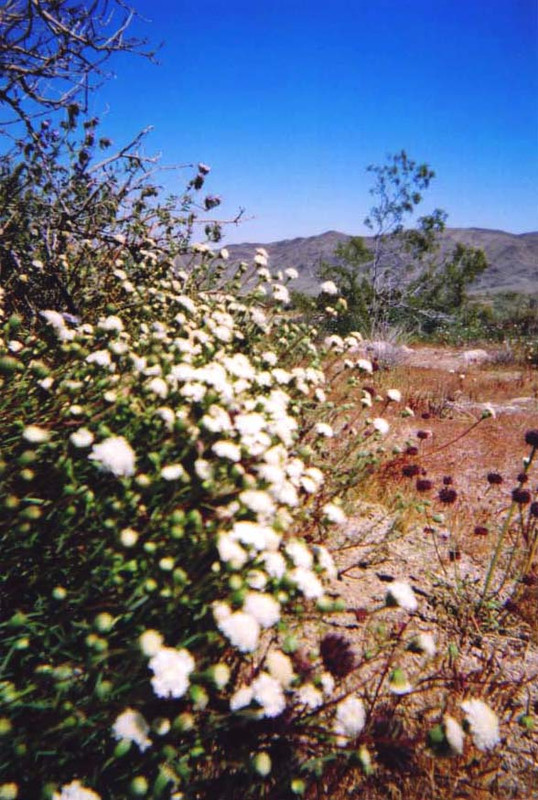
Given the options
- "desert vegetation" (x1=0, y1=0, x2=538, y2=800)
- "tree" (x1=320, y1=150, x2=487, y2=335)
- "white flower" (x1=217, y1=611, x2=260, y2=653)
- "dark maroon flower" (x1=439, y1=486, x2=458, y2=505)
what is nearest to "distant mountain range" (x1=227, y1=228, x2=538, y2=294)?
"tree" (x1=320, y1=150, x2=487, y2=335)

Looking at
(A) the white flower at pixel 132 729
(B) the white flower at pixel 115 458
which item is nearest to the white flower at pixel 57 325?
(B) the white flower at pixel 115 458

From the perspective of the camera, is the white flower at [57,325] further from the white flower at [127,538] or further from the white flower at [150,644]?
the white flower at [150,644]

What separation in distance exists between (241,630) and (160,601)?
0.27 m

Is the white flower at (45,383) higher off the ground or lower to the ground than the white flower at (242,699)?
higher

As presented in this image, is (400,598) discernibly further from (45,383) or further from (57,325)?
(57,325)

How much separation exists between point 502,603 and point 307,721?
1.71m

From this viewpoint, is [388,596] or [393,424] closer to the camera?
[388,596]

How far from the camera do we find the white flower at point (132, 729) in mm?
1145

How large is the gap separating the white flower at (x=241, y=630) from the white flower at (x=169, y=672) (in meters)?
0.13

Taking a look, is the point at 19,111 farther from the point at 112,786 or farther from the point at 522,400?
the point at 522,400

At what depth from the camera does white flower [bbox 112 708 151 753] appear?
1.15 metres

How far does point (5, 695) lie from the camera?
48.6 inches

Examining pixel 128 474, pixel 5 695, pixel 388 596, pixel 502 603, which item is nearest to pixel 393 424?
pixel 502 603

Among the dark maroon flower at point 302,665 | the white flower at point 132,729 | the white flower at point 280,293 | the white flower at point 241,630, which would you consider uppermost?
the white flower at point 280,293
